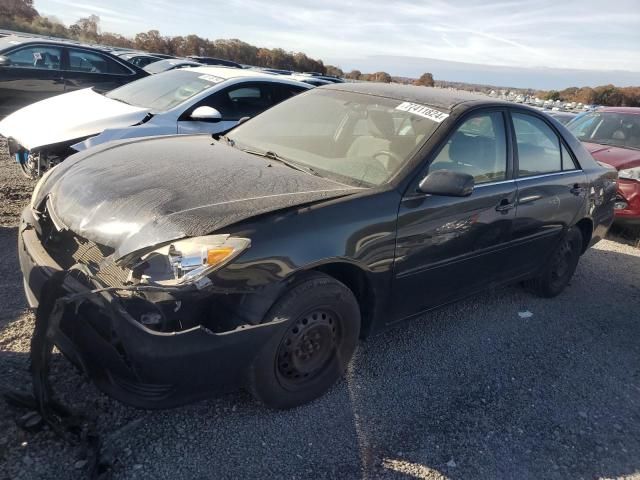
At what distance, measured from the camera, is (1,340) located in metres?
3.04

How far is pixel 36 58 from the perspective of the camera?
27.9ft

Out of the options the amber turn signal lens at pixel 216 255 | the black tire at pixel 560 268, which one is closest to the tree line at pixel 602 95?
the black tire at pixel 560 268

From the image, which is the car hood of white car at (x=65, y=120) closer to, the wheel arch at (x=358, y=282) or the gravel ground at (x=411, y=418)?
the gravel ground at (x=411, y=418)

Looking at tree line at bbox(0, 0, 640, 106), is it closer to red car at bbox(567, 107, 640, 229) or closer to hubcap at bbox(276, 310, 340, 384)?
red car at bbox(567, 107, 640, 229)

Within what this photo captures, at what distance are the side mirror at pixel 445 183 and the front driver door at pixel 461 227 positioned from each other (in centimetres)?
8

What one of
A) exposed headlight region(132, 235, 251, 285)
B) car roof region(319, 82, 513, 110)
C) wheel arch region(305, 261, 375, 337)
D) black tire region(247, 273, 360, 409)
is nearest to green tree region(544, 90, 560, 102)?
car roof region(319, 82, 513, 110)

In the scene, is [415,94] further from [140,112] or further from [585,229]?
[140,112]

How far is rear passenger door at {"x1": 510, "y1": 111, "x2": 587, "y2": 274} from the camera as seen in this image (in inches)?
153

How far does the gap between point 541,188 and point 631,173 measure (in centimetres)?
373

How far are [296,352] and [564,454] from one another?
1.54 metres

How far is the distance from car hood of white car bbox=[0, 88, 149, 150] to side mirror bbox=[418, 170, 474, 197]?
3785mm

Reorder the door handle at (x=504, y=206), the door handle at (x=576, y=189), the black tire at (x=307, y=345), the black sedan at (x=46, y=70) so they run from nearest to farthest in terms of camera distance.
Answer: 1. the black tire at (x=307, y=345)
2. the door handle at (x=504, y=206)
3. the door handle at (x=576, y=189)
4. the black sedan at (x=46, y=70)

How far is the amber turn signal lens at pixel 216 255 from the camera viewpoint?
2.28 meters

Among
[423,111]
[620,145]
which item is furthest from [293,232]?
[620,145]
